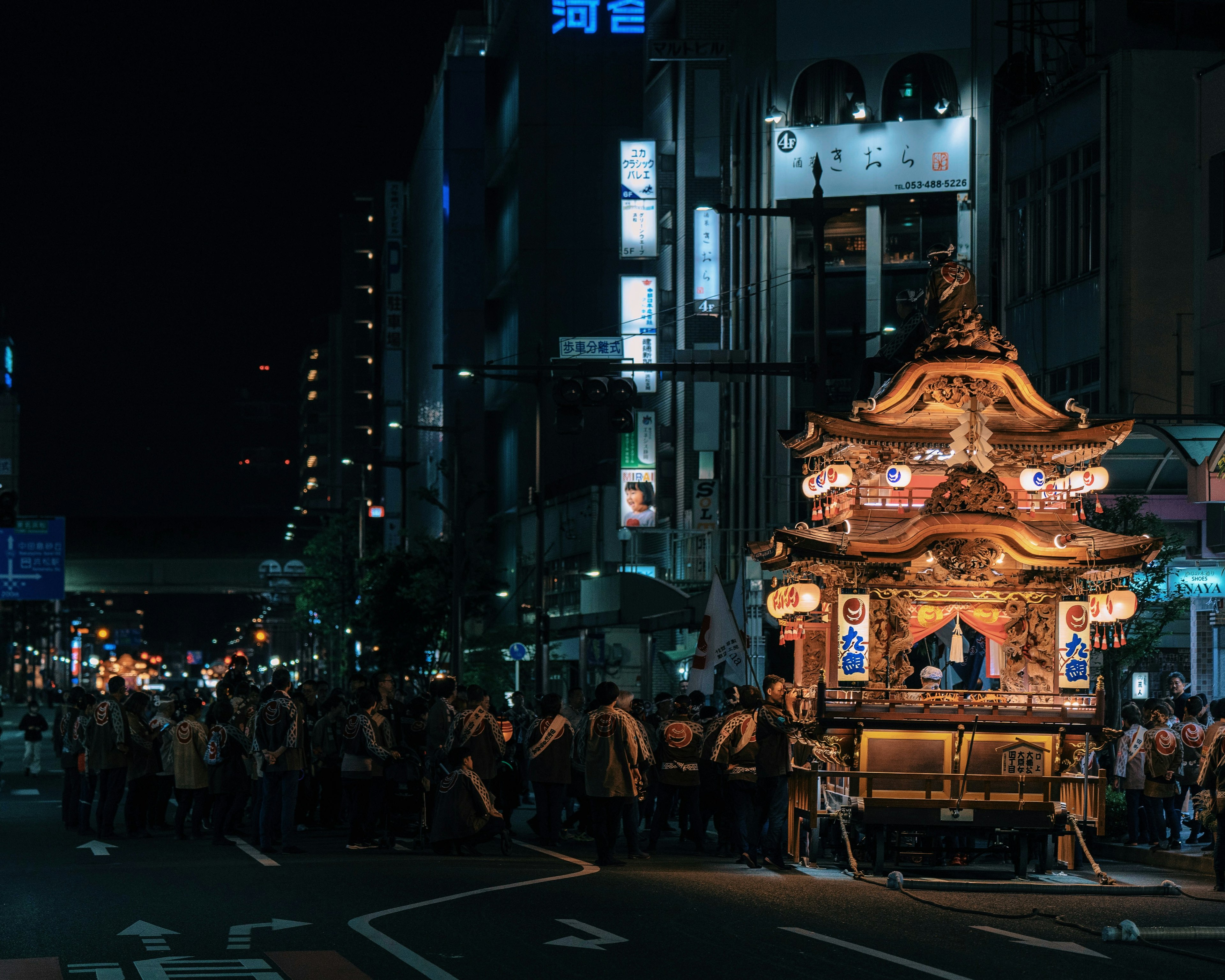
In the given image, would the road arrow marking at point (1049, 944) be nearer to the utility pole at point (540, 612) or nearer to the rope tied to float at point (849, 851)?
the rope tied to float at point (849, 851)

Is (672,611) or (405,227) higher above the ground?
(405,227)

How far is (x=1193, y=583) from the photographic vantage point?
88.1 ft

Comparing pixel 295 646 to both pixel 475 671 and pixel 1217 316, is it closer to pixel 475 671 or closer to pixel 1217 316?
pixel 475 671

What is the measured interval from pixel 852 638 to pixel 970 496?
184cm

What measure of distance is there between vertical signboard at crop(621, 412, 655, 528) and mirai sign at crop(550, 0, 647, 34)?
25.6 meters

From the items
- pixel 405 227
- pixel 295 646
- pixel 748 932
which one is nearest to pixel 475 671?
pixel 748 932

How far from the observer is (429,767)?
19.4 metres

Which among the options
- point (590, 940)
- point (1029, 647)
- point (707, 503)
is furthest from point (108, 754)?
point (707, 503)

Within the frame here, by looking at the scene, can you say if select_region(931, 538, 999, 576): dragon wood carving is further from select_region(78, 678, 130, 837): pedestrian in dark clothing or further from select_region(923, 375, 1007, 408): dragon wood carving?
select_region(78, 678, 130, 837): pedestrian in dark clothing

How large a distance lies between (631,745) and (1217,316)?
1585 cm

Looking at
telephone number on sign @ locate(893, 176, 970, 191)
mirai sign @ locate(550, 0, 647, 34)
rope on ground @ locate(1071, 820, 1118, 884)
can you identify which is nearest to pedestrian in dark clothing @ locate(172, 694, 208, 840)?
rope on ground @ locate(1071, 820, 1118, 884)

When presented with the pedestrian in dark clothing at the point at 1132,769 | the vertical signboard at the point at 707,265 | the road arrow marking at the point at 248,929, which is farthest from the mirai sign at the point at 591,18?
the road arrow marking at the point at 248,929

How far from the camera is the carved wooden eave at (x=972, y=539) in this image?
18.0 m

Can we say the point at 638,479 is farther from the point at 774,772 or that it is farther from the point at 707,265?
the point at 774,772
